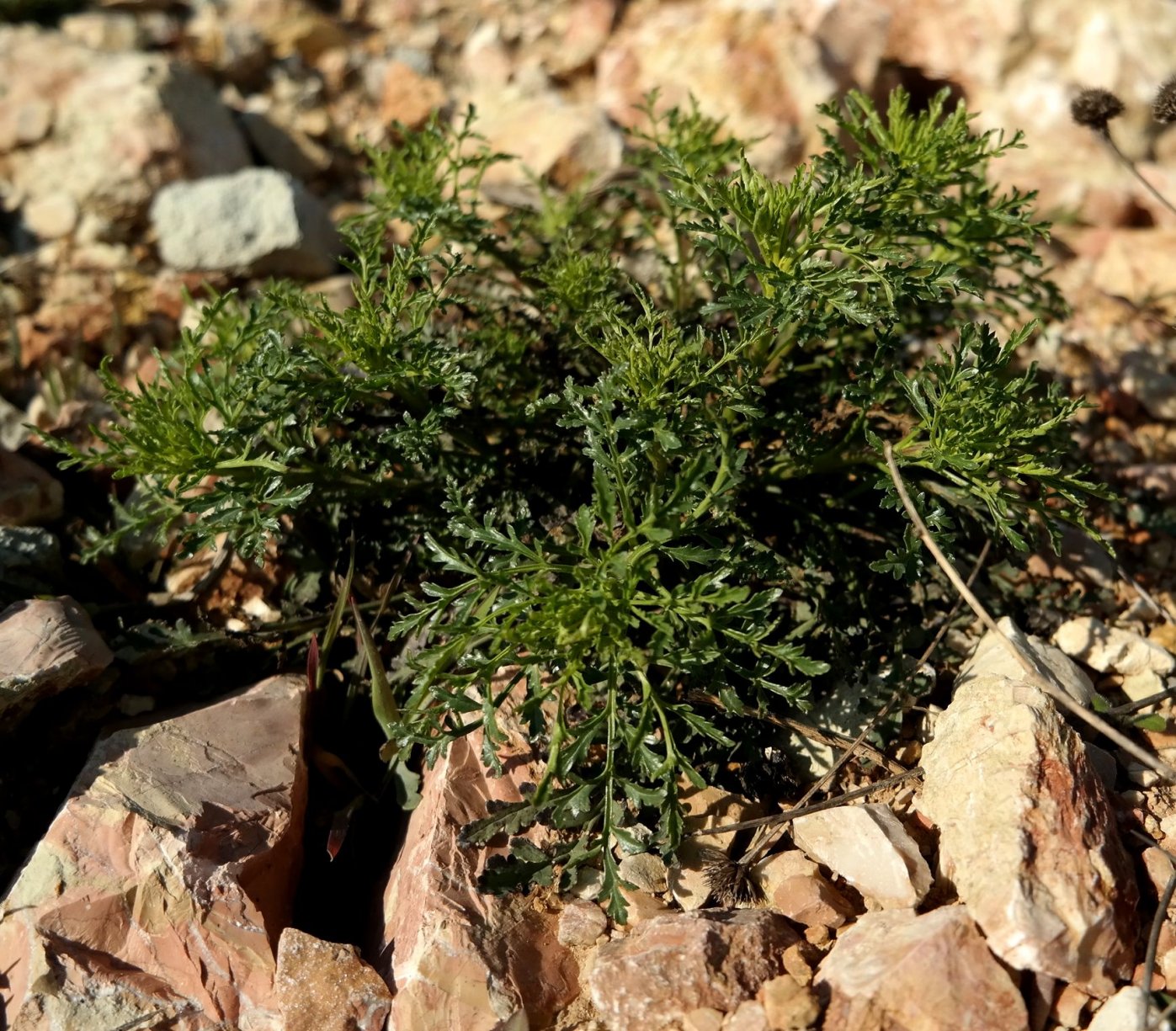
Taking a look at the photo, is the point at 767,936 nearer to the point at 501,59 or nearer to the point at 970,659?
the point at 970,659

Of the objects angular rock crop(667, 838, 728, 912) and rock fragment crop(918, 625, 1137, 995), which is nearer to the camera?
rock fragment crop(918, 625, 1137, 995)

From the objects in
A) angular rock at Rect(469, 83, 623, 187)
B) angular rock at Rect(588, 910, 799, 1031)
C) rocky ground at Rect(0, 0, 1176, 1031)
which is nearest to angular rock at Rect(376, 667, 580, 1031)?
rocky ground at Rect(0, 0, 1176, 1031)

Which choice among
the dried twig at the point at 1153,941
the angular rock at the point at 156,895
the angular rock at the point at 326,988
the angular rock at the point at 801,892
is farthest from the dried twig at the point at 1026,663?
the angular rock at the point at 156,895

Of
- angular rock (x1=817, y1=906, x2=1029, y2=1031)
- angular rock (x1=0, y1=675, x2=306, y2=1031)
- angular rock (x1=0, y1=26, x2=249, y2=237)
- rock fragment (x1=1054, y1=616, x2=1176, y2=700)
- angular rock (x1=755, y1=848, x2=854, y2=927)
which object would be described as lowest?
rock fragment (x1=1054, y1=616, x2=1176, y2=700)

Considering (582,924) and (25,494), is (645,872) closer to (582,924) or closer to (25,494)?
(582,924)

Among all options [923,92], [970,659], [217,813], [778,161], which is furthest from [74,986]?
[923,92]

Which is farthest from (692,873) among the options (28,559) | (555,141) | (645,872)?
(555,141)

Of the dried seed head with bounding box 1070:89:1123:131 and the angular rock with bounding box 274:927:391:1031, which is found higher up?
the dried seed head with bounding box 1070:89:1123:131

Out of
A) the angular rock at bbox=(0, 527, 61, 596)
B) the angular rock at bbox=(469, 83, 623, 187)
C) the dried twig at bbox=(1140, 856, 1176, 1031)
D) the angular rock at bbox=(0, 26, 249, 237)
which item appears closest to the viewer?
the dried twig at bbox=(1140, 856, 1176, 1031)

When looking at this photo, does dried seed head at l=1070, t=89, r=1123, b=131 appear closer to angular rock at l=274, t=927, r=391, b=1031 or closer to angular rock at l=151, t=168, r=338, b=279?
angular rock at l=151, t=168, r=338, b=279
